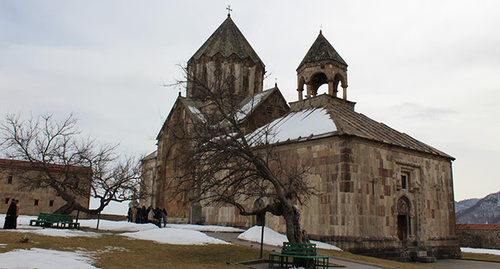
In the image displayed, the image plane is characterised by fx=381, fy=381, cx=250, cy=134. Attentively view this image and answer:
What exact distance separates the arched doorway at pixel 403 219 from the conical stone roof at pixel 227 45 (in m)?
18.2

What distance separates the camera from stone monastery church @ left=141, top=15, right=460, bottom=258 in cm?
1645

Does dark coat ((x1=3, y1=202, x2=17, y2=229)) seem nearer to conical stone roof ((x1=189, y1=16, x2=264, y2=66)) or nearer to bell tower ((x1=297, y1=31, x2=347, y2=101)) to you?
bell tower ((x1=297, y1=31, x2=347, y2=101))

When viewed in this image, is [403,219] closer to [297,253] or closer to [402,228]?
[402,228]

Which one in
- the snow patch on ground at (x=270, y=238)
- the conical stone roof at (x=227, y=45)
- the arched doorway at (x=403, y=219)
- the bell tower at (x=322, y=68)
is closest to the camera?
the snow patch on ground at (x=270, y=238)

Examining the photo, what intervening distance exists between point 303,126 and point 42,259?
559 inches

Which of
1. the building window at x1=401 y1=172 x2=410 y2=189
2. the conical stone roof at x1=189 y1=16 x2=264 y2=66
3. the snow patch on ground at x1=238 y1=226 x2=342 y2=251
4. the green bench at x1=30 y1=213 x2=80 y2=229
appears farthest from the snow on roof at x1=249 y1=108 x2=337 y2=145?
the conical stone roof at x1=189 y1=16 x2=264 y2=66

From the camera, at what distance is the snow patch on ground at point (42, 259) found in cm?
753

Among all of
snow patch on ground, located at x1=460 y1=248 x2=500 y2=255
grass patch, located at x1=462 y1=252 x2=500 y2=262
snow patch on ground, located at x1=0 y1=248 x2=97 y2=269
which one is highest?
snow patch on ground, located at x1=0 y1=248 x2=97 y2=269

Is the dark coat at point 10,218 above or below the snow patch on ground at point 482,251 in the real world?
above

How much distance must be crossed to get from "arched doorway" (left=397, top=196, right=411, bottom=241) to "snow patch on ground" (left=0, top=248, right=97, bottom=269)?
14.6 metres

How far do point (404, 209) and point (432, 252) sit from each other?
2668 millimetres

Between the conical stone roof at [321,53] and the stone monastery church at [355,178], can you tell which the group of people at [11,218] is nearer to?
the stone monastery church at [355,178]

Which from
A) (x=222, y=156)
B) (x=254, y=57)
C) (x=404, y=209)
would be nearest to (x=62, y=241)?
(x=222, y=156)

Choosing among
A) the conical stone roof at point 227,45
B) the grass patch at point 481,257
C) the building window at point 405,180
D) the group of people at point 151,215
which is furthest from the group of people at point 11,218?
the grass patch at point 481,257
